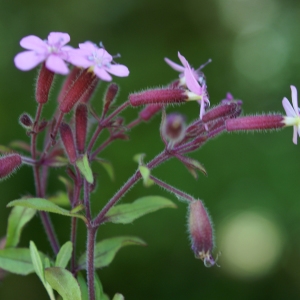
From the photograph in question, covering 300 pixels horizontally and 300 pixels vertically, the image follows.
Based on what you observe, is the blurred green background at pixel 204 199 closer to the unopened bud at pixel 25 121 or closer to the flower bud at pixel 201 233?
the unopened bud at pixel 25 121

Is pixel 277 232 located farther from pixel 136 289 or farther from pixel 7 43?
pixel 7 43

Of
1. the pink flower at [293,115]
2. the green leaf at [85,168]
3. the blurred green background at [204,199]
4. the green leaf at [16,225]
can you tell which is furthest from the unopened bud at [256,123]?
the blurred green background at [204,199]

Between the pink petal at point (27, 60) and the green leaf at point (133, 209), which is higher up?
the pink petal at point (27, 60)

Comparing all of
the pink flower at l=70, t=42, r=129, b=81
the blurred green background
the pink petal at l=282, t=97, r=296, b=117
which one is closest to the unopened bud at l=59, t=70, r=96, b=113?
the pink flower at l=70, t=42, r=129, b=81

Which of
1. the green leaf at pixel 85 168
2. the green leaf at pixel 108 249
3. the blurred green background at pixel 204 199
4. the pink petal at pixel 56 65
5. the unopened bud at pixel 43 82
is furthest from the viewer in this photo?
the blurred green background at pixel 204 199

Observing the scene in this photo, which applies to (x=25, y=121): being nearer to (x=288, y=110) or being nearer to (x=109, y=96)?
(x=109, y=96)

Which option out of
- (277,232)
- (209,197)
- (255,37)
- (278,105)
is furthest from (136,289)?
(255,37)
